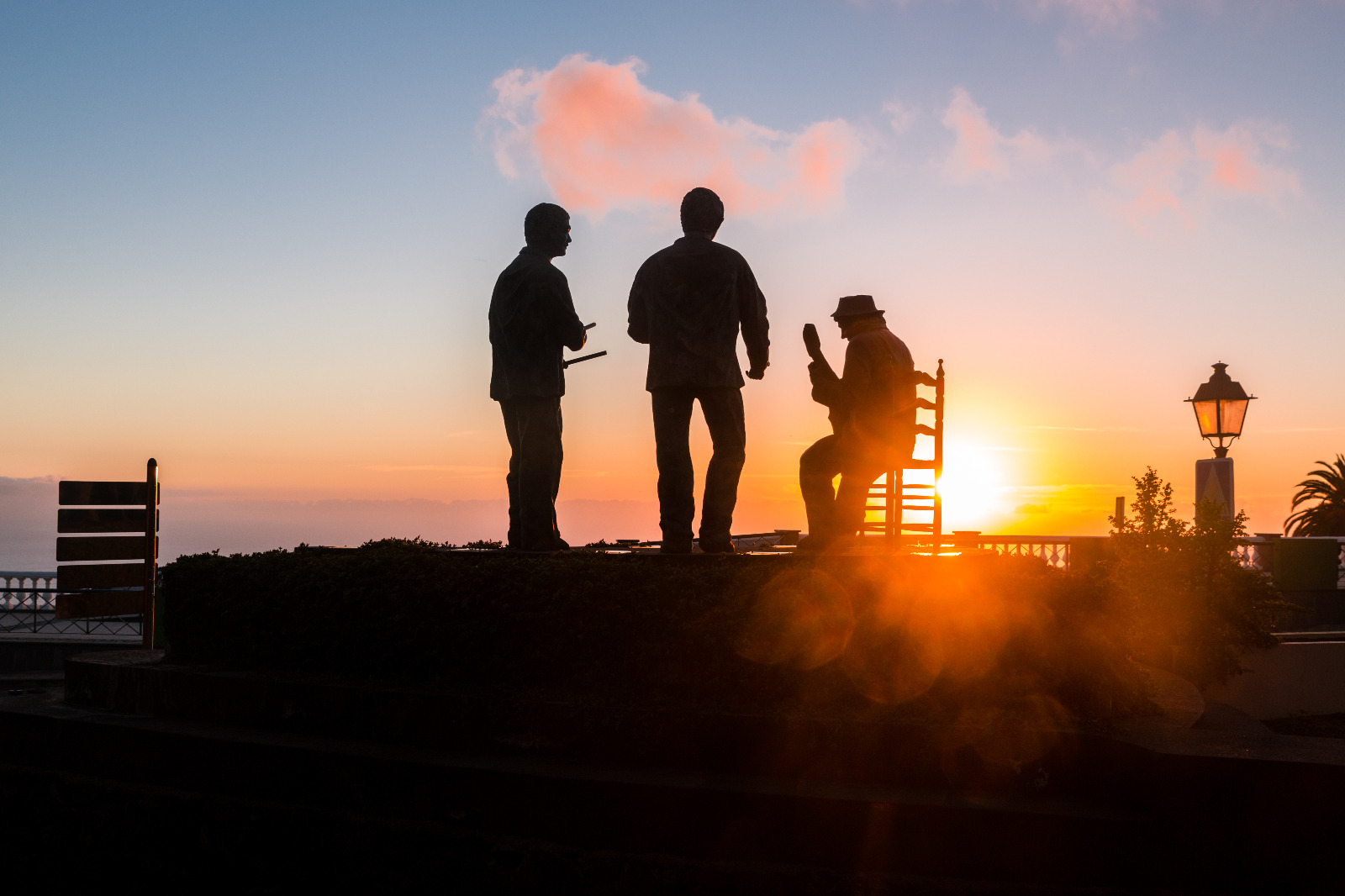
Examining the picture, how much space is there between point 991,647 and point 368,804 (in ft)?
11.0

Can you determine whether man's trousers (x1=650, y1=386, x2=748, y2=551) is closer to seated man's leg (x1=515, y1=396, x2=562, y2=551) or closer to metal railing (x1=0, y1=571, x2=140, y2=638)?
seated man's leg (x1=515, y1=396, x2=562, y2=551)

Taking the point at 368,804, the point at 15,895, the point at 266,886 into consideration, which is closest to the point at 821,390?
the point at 368,804

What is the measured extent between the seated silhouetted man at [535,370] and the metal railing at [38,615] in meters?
17.0

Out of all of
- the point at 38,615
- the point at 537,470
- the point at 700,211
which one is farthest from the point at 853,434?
the point at 38,615

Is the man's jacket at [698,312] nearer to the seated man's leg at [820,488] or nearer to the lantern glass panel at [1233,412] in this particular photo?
the seated man's leg at [820,488]

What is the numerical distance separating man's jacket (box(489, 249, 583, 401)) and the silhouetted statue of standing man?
69 centimetres

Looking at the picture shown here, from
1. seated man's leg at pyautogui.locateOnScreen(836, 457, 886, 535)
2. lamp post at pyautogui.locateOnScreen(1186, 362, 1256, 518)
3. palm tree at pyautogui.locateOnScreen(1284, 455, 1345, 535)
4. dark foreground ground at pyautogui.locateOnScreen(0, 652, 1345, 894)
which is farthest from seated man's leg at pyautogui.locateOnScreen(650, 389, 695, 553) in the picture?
Result: palm tree at pyautogui.locateOnScreen(1284, 455, 1345, 535)

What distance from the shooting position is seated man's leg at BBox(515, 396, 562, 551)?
7438 millimetres

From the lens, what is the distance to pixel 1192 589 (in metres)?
9.91

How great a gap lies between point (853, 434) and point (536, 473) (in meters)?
2.38

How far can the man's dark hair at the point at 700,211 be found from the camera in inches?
279

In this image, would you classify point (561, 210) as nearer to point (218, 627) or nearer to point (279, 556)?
point (279, 556)

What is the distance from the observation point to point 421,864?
4.82 metres

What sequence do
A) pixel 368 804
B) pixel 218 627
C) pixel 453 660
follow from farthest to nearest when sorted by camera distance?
pixel 218 627 → pixel 453 660 → pixel 368 804
